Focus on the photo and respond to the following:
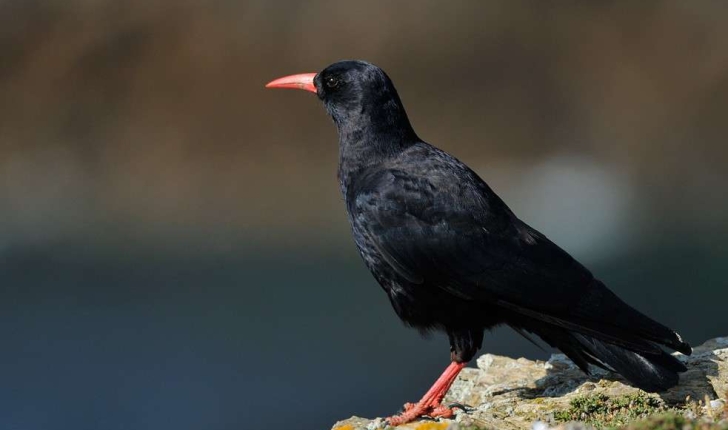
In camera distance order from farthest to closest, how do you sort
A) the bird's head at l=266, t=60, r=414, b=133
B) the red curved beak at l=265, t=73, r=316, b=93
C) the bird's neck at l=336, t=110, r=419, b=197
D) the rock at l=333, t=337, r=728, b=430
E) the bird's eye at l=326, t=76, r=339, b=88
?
1. the red curved beak at l=265, t=73, r=316, b=93
2. the bird's eye at l=326, t=76, r=339, b=88
3. the bird's head at l=266, t=60, r=414, b=133
4. the bird's neck at l=336, t=110, r=419, b=197
5. the rock at l=333, t=337, r=728, b=430

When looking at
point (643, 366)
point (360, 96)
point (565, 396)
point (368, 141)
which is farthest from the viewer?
point (360, 96)

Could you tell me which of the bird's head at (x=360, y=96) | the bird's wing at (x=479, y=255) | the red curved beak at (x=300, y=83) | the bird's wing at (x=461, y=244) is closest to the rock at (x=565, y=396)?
the bird's wing at (x=479, y=255)

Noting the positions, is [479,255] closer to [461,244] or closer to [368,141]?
[461,244]

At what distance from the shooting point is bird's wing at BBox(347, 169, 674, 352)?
227 inches

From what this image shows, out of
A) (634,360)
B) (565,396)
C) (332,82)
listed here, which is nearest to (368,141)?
(332,82)

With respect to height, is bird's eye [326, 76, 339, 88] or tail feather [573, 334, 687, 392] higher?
bird's eye [326, 76, 339, 88]

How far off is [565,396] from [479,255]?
38.1 inches

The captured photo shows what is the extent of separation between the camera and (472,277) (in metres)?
5.88

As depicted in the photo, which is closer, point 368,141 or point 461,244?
point 461,244

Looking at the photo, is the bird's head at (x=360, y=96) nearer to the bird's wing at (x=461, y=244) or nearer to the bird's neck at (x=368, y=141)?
the bird's neck at (x=368, y=141)

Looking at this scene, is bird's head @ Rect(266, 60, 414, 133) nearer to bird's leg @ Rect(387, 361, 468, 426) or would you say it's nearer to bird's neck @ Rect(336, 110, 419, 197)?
bird's neck @ Rect(336, 110, 419, 197)

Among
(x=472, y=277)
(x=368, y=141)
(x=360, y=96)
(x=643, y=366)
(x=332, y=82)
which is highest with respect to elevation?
(x=332, y=82)

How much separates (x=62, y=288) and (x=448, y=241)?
1205 centimetres

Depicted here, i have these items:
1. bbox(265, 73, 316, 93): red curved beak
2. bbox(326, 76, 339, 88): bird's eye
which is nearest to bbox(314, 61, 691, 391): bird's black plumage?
bbox(326, 76, 339, 88): bird's eye
